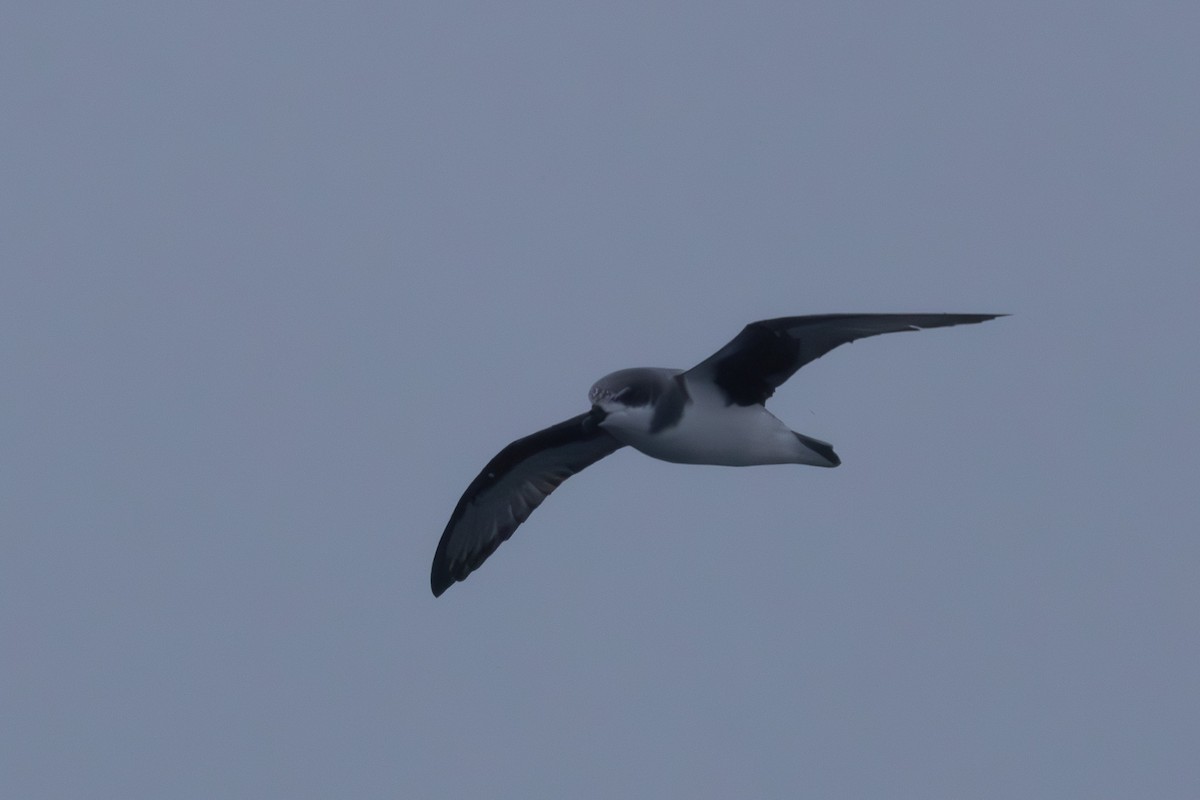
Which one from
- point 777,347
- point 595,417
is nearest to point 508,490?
point 595,417

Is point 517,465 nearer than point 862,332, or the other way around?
point 862,332

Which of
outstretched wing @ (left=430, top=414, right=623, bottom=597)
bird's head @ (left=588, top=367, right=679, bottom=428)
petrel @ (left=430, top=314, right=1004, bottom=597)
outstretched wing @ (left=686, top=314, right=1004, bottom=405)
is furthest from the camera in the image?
outstretched wing @ (left=430, top=414, right=623, bottom=597)

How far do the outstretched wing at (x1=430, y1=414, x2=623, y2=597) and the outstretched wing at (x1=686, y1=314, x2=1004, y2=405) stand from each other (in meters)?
2.18

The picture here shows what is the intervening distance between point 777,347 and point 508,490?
404cm

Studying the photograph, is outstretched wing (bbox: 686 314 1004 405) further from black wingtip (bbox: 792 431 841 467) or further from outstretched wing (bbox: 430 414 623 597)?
outstretched wing (bbox: 430 414 623 597)

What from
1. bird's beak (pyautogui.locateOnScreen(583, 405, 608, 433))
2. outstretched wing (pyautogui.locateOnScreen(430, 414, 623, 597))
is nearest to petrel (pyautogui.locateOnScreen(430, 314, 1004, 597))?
bird's beak (pyautogui.locateOnScreen(583, 405, 608, 433))

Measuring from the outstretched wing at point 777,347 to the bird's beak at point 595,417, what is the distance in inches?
41.5

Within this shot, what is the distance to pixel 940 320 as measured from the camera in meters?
13.2

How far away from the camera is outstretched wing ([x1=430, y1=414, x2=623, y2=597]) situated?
1672 centimetres

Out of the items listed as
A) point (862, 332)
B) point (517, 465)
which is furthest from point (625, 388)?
point (517, 465)

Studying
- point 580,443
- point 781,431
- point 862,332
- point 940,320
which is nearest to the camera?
point 940,320

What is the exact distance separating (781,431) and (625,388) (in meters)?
1.70

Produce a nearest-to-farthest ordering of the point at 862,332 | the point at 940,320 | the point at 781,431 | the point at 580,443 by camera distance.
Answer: the point at 940,320 → the point at 862,332 → the point at 781,431 → the point at 580,443

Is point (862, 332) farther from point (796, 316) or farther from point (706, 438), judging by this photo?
point (706, 438)
